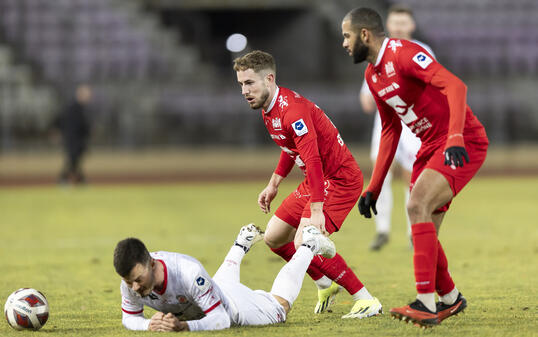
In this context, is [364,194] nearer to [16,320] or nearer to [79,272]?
[16,320]

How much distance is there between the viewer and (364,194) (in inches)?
215

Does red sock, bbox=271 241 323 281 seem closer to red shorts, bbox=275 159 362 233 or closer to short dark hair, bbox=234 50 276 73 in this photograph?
red shorts, bbox=275 159 362 233

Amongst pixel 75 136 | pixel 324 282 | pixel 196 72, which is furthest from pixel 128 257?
pixel 196 72

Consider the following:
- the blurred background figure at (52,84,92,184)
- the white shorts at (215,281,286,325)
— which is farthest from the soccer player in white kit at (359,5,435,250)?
the blurred background figure at (52,84,92,184)

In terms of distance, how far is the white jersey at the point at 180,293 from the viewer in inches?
186

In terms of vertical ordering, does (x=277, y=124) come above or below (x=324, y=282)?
above

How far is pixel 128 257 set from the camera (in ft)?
14.7

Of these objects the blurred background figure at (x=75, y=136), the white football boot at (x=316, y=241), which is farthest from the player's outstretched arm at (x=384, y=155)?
the blurred background figure at (x=75, y=136)

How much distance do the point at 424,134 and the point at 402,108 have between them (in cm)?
24

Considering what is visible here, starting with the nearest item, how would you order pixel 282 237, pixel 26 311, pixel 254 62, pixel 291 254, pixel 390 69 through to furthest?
pixel 390 69 → pixel 26 311 → pixel 254 62 → pixel 282 237 → pixel 291 254

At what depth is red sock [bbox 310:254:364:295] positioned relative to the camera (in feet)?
18.4

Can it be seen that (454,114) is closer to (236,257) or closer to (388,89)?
(388,89)

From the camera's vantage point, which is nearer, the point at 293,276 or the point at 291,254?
the point at 293,276

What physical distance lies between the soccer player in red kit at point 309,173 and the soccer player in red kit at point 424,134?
0.93 feet
